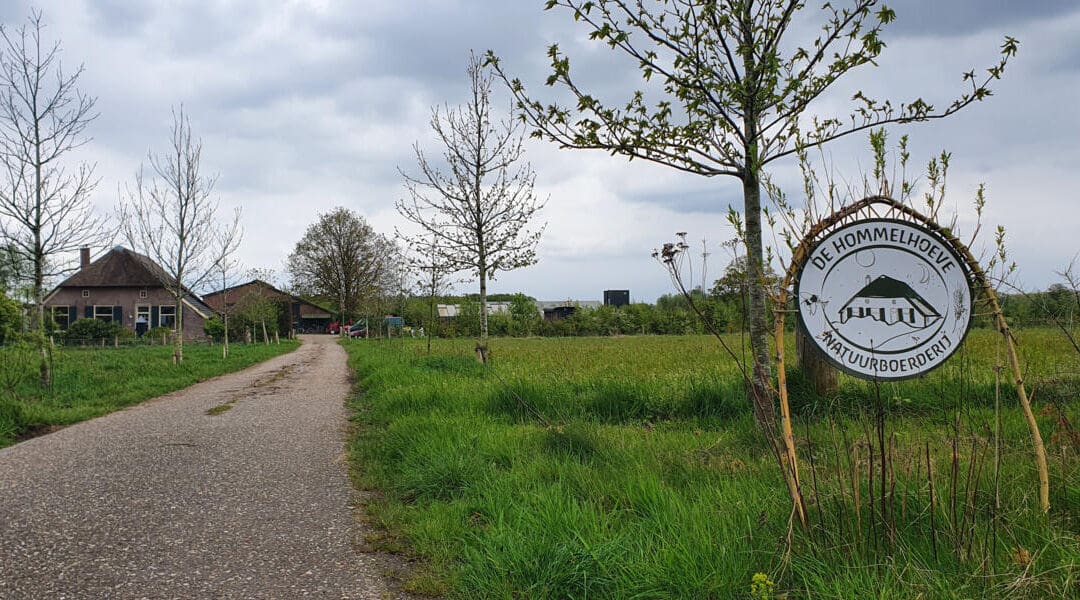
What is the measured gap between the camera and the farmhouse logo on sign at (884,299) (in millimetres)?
2869

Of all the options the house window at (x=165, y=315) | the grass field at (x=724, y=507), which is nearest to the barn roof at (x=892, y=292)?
the grass field at (x=724, y=507)

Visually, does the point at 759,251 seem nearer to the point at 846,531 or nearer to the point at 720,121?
the point at 720,121

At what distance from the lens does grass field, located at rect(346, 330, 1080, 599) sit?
2727 mm

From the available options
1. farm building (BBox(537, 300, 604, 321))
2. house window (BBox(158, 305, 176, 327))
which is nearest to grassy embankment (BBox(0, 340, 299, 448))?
house window (BBox(158, 305, 176, 327))

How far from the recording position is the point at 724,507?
360 centimetres

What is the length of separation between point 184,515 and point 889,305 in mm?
4861

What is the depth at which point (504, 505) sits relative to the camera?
14.1 feet

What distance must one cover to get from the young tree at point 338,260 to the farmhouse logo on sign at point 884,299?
5949 centimetres

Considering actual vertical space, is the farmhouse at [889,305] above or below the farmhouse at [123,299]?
below

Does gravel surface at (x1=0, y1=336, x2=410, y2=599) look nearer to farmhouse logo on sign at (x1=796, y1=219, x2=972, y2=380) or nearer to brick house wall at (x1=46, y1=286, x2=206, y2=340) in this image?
farmhouse logo on sign at (x1=796, y1=219, x2=972, y2=380)

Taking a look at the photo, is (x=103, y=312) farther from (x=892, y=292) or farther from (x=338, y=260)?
(x=892, y=292)

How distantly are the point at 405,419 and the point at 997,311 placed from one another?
5.86m

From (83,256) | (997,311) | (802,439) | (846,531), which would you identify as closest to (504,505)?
(846,531)

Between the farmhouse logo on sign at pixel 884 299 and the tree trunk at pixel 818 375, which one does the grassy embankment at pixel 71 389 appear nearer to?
the farmhouse logo on sign at pixel 884 299
